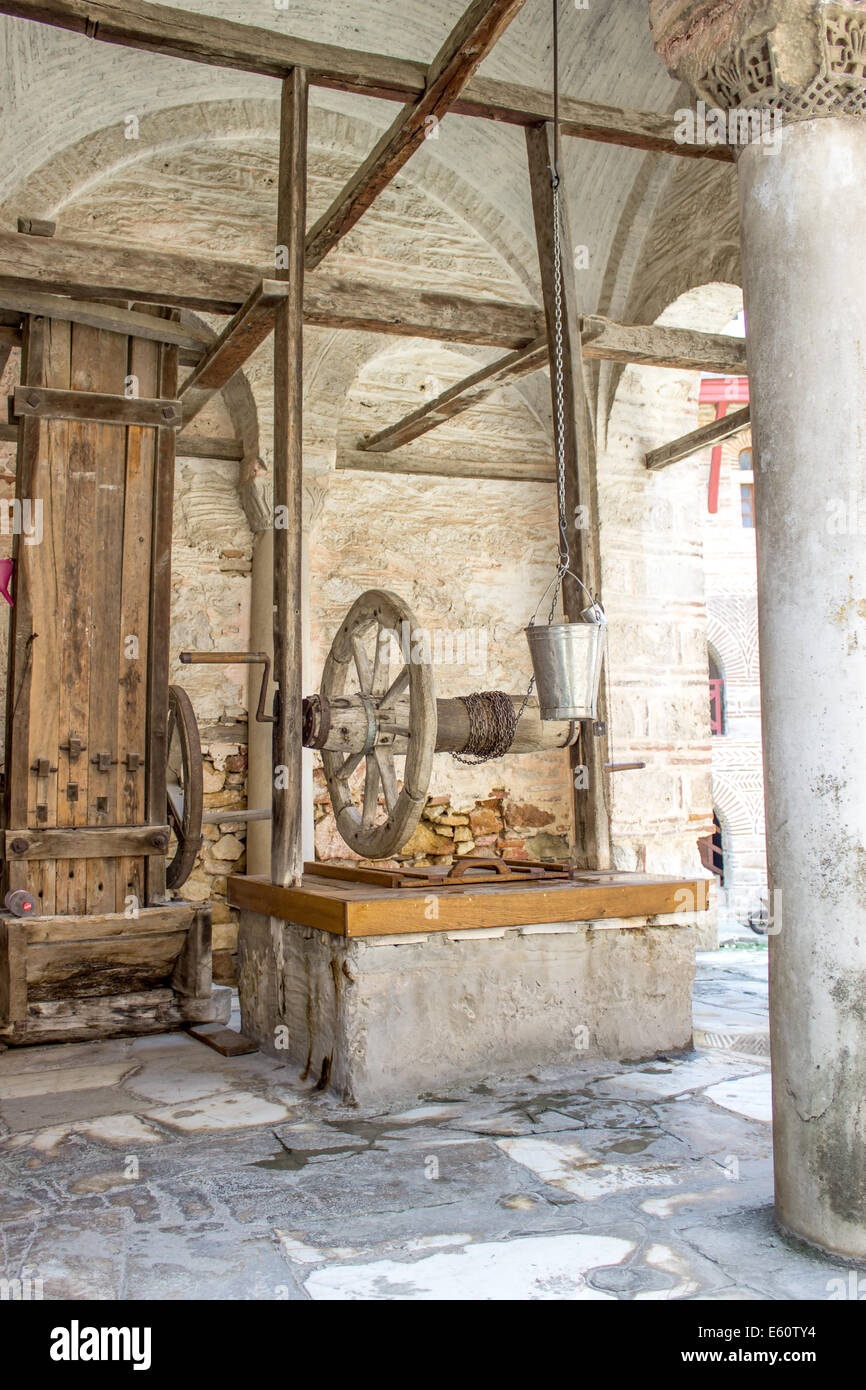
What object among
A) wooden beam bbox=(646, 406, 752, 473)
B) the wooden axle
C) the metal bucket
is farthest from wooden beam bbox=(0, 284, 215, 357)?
wooden beam bbox=(646, 406, 752, 473)

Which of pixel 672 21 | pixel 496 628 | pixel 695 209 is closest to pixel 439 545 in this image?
pixel 496 628

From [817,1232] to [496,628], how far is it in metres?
6.95

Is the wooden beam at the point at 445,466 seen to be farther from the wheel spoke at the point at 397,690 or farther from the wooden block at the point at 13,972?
the wooden block at the point at 13,972

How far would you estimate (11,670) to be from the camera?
201 inches

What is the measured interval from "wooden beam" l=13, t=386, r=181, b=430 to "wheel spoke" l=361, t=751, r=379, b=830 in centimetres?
208

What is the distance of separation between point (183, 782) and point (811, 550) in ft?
11.9

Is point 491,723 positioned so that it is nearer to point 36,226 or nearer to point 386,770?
point 386,770

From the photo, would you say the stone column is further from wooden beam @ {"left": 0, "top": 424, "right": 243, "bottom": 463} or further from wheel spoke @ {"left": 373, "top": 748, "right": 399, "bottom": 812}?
wooden beam @ {"left": 0, "top": 424, "right": 243, "bottom": 463}

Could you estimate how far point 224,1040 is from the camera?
489cm

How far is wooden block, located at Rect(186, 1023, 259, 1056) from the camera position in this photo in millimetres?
4762

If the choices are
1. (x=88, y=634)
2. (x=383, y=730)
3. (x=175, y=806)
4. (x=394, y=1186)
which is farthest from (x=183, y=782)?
(x=394, y=1186)

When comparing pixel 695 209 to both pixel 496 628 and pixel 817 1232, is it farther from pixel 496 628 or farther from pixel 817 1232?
pixel 817 1232

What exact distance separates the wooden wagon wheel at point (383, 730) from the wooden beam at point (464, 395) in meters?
1.92

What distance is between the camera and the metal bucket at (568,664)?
4090 millimetres
